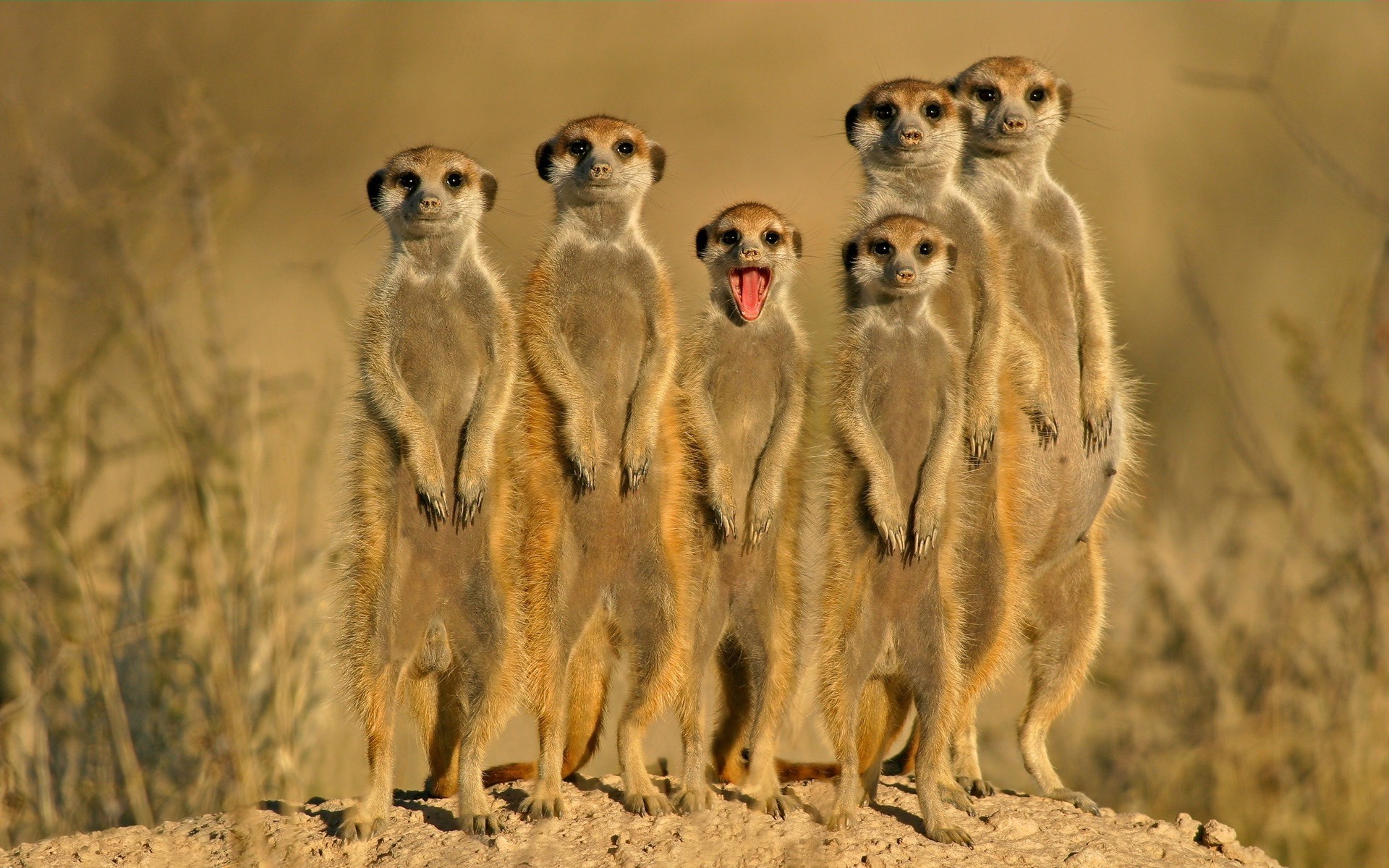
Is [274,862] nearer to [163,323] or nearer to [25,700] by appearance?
[25,700]

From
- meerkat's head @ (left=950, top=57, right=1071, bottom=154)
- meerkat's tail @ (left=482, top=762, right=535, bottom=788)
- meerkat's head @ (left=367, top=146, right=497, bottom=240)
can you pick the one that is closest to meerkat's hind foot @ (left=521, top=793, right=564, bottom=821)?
meerkat's tail @ (left=482, top=762, right=535, bottom=788)

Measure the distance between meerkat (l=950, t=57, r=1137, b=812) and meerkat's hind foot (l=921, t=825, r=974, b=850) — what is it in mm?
784

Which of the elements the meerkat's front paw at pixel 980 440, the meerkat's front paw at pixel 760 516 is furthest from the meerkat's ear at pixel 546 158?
the meerkat's front paw at pixel 980 440

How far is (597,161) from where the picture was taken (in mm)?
4473

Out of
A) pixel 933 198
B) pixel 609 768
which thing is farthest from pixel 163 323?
pixel 933 198

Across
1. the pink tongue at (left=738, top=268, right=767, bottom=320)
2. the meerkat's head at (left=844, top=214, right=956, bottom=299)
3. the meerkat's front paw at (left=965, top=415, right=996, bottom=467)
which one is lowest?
the meerkat's front paw at (left=965, top=415, right=996, bottom=467)

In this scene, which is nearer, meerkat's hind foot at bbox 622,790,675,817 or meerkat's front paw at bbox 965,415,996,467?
→ meerkat's hind foot at bbox 622,790,675,817

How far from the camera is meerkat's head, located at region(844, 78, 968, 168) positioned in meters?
4.59

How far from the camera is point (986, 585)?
4.33 metres

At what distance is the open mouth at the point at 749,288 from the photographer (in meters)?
4.48

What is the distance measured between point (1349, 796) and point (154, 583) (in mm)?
4753

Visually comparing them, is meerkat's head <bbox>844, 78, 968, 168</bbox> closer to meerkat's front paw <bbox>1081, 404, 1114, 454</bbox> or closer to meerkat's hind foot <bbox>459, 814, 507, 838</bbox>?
meerkat's front paw <bbox>1081, 404, 1114, 454</bbox>

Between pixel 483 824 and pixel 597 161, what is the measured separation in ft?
6.43

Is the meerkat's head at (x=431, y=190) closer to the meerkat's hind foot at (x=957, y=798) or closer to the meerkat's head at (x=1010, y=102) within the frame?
the meerkat's head at (x=1010, y=102)
